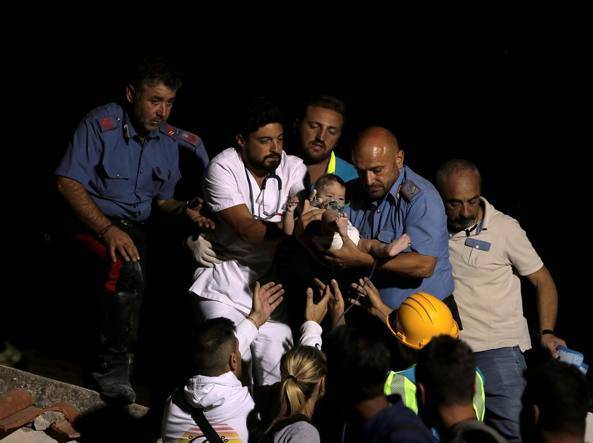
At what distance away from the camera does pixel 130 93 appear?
4805 millimetres

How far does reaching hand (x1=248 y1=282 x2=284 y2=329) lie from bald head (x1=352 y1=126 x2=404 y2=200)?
77 centimetres

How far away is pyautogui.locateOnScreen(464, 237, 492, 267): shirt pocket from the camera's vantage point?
457 cm

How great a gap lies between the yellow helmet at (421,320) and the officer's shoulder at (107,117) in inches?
82.9

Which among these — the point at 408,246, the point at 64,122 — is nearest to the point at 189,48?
the point at 64,122

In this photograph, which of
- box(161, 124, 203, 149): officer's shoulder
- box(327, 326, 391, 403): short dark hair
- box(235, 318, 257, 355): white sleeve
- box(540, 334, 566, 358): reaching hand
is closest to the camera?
box(327, 326, 391, 403): short dark hair

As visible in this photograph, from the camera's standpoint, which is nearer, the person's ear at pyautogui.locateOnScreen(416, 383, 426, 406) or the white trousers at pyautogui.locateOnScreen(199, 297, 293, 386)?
the person's ear at pyautogui.locateOnScreen(416, 383, 426, 406)

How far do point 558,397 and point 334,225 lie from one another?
1517 millimetres

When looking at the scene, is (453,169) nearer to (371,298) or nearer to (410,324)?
(371,298)

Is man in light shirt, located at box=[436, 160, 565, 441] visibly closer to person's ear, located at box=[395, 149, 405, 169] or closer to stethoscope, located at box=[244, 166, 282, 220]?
person's ear, located at box=[395, 149, 405, 169]

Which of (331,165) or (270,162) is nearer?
(270,162)

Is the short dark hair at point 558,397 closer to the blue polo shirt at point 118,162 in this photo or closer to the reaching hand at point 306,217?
the reaching hand at point 306,217

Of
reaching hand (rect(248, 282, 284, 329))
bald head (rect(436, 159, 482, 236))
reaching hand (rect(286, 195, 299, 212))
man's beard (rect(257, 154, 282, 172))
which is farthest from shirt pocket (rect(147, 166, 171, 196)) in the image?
bald head (rect(436, 159, 482, 236))

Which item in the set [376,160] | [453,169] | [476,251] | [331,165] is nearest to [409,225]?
[376,160]

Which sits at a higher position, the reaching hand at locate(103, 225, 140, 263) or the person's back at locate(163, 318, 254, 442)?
the reaching hand at locate(103, 225, 140, 263)
